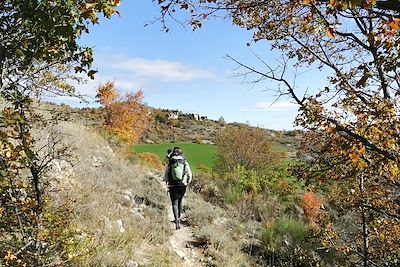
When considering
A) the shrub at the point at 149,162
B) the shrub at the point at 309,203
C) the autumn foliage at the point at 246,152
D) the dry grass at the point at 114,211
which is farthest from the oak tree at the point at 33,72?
the autumn foliage at the point at 246,152

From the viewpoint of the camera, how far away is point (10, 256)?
346 cm

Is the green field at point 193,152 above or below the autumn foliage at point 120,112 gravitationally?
below

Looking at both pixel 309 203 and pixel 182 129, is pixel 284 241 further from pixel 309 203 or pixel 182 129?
pixel 182 129

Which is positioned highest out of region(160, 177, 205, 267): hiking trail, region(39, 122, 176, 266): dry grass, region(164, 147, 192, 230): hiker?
region(164, 147, 192, 230): hiker

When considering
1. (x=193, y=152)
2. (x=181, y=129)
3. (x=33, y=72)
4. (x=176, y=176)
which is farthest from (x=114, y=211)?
(x=181, y=129)

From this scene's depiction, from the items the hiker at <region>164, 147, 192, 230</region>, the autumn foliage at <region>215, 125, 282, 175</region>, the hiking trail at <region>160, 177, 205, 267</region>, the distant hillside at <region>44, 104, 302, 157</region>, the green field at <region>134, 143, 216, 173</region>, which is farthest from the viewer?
the distant hillside at <region>44, 104, 302, 157</region>

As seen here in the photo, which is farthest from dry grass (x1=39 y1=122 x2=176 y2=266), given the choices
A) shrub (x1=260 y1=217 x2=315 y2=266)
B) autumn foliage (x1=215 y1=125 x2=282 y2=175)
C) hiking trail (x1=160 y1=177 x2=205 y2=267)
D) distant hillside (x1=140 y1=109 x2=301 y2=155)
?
distant hillside (x1=140 y1=109 x2=301 y2=155)

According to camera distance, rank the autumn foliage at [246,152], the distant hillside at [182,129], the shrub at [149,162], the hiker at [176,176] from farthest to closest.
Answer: the distant hillside at [182,129] < the autumn foliage at [246,152] < the shrub at [149,162] < the hiker at [176,176]

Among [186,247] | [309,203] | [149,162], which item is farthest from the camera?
[149,162]

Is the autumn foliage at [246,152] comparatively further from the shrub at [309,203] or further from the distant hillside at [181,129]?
the distant hillside at [181,129]

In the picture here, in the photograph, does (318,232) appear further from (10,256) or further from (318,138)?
(10,256)

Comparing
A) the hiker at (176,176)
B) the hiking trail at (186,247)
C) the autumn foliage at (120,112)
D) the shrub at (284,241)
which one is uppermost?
the autumn foliage at (120,112)

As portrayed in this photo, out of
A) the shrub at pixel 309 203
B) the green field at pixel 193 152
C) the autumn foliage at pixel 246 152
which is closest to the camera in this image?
the shrub at pixel 309 203

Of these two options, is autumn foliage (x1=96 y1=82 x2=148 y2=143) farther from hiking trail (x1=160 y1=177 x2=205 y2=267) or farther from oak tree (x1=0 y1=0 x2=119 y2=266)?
oak tree (x1=0 y1=0 x2=119 y2=266)
